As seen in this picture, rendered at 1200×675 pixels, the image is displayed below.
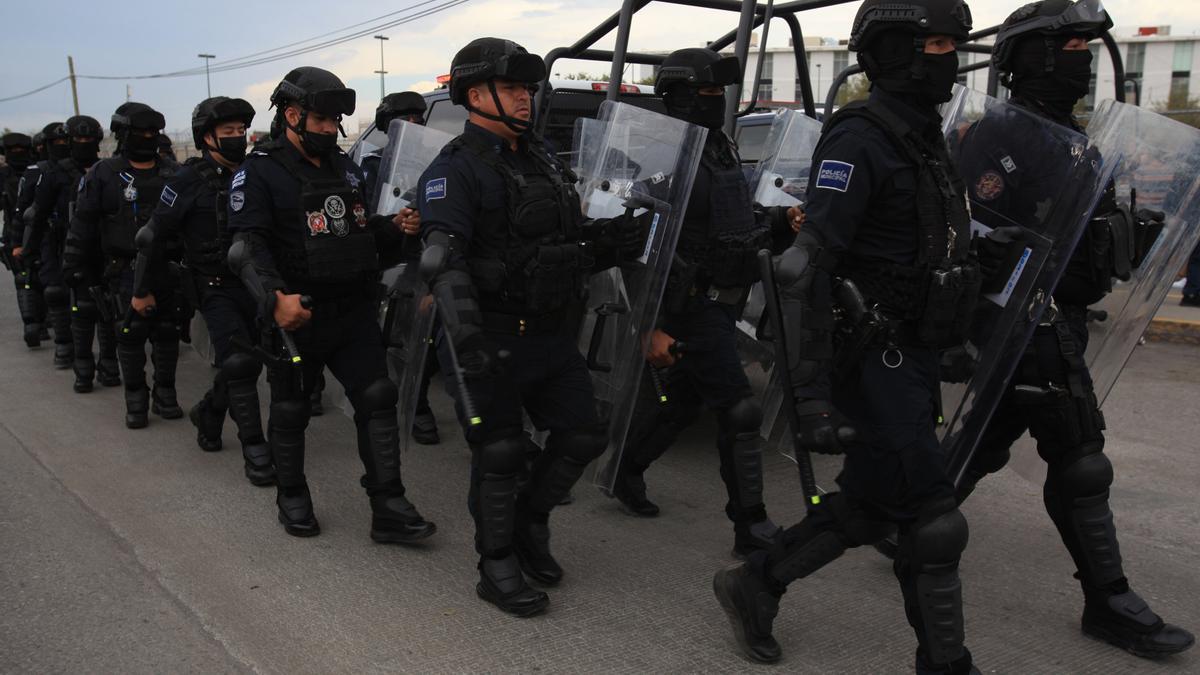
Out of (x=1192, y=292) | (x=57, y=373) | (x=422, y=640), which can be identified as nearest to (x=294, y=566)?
(x=422, y=640)

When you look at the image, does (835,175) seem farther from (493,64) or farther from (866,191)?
(493,64)

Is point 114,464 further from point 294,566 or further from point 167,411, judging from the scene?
point 294,566

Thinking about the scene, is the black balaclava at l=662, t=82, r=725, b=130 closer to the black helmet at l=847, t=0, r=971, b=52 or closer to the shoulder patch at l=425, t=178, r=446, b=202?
the shoulder patch at l=425, t=178, r=446, b=202

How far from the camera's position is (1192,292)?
11023mm

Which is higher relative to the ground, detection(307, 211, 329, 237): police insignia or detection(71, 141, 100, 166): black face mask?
detection(71, 141, 100, 166): black face mask

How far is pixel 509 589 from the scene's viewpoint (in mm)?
3705

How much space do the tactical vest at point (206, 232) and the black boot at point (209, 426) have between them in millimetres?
896

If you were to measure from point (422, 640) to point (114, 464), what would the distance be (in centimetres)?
308

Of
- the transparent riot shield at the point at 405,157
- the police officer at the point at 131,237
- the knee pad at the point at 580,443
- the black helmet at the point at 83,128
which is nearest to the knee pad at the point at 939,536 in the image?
the knee pad at the point at 580,443

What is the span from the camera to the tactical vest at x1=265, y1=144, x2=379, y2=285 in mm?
4352

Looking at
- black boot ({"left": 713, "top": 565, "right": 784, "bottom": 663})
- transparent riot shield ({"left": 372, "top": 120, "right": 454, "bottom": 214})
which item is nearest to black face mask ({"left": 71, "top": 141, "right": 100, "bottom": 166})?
transparent riot shield ({"left": 372, "top": 120, "right": 454, "bottom": 214})

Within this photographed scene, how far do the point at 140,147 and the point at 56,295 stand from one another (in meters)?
2.67

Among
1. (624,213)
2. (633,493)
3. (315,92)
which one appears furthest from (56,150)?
(624,213)

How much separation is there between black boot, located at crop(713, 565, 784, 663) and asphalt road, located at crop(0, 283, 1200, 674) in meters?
0.07
